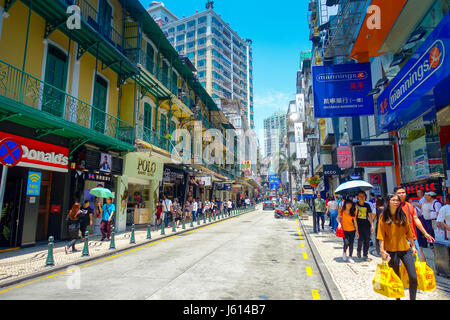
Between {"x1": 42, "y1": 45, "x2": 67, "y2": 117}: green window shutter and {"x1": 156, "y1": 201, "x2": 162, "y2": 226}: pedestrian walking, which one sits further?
{"x1": 156, "y1": 201, "x2": 162, "y2": 226}: pedestrian walking

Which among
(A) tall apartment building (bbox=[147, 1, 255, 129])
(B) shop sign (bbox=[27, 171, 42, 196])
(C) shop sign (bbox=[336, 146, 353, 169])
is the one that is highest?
(A) tall apartment building (bbox=[147, 1, 255, 129])

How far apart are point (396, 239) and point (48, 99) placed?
12.4 m

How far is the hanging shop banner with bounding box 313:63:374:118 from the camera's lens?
438 inches

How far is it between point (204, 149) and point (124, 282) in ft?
87.8

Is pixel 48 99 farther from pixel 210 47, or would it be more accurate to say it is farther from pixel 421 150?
pixel 210 47

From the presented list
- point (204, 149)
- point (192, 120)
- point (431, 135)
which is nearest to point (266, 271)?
point (431, 135)

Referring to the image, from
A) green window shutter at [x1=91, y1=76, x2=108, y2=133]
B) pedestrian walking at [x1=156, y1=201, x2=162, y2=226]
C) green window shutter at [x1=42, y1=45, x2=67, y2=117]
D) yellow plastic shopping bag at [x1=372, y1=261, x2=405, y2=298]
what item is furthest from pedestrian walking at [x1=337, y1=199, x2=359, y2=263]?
pedestrian walking at [x1=156, y1=201, x2=162, y2=226]

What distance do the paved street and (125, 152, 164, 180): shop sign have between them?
8.24m

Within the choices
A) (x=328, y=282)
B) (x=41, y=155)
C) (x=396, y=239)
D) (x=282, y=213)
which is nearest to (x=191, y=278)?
(x=328, y=282)

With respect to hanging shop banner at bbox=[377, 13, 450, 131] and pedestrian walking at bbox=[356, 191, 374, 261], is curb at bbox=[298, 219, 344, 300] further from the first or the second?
hanging shop banner at bbox=[377, 13, 450, 131]

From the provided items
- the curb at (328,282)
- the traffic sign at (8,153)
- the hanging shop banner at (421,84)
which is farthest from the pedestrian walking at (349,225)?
the traffic sign at (8,153)

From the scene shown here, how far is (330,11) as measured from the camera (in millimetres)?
27109

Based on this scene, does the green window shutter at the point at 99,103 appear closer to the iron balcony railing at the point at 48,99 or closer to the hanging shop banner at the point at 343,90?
the iron balcony railing at the point at 48,99

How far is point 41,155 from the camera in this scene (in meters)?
10.7
